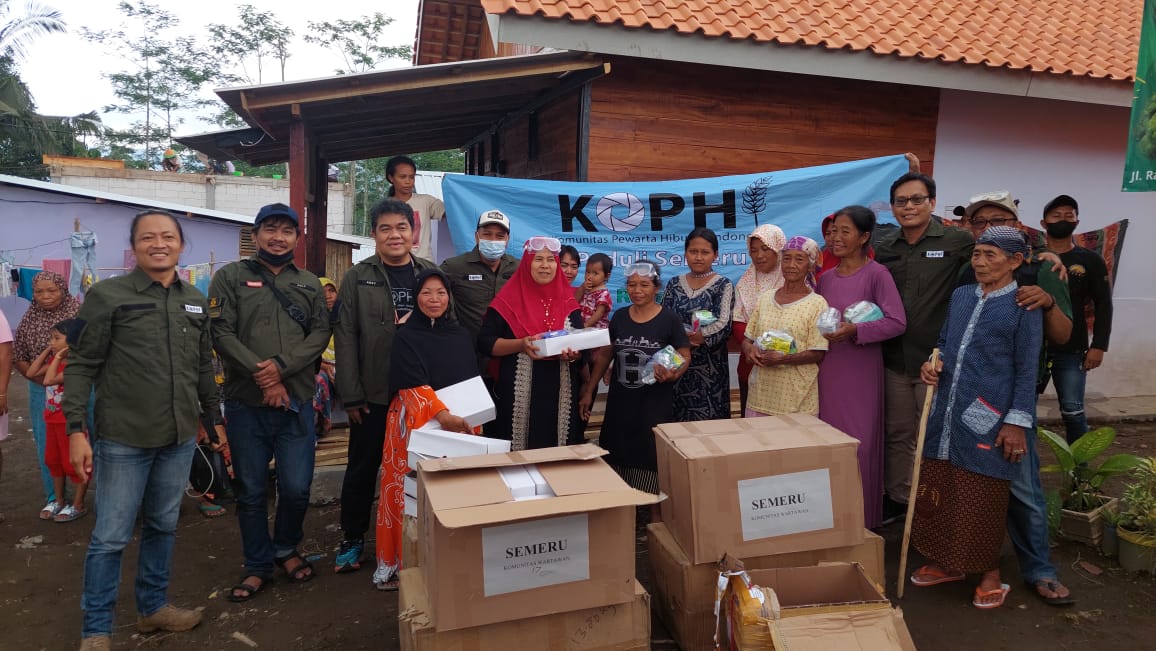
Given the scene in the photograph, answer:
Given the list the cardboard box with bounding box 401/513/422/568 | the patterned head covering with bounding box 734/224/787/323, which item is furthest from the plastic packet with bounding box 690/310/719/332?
the cardboard box with bounding box 401/513/422/568

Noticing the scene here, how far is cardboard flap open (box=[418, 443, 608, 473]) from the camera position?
2.32m

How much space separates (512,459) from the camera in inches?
96.0

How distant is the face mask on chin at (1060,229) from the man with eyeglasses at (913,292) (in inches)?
55.5

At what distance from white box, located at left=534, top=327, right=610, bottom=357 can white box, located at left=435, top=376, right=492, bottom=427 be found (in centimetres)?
39

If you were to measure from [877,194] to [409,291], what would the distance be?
388cm

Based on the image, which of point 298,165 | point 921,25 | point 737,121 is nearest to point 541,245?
point 298,165

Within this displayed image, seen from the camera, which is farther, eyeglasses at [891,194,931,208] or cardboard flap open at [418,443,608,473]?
eyeglasses at [891,194,931,208]

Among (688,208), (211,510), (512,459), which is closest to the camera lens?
(512,459)

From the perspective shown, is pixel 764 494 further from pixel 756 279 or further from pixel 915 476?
→ pixel 756 279

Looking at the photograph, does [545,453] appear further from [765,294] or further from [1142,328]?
Answer: [1142,328]

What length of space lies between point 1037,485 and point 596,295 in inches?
103

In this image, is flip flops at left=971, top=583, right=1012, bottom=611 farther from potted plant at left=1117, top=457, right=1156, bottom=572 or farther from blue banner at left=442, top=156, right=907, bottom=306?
blue banner at left=442, top=156, right=907, bottom=306

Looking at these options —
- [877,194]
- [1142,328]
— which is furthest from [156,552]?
[1142,328]

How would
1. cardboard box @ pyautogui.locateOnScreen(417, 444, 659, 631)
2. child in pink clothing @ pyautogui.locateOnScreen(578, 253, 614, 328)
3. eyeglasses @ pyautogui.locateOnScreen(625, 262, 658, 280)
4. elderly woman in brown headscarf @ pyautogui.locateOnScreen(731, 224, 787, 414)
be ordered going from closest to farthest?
cardboard box @ pyautogui.locateOnScreen(417, 444, 659, 631) → eyeglasses @ pyautogui.locateOnScreen(625, 262, 658, 280) → elderly woman in brown headscarf @ pyautogui.locateOnScreen(731, 224, 787, 414) → child in pink clothing @ pyautogui.locateOnScreen(578, 253, 614, 328)
